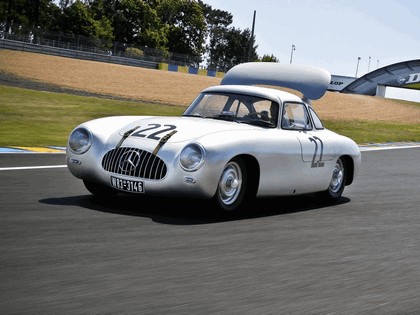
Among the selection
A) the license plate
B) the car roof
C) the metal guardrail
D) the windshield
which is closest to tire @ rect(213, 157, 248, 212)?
the license plate

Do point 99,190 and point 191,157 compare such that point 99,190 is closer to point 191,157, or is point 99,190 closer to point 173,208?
point 173,208

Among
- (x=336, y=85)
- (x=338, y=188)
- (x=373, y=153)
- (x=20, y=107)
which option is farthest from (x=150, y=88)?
(x=336, y=85)

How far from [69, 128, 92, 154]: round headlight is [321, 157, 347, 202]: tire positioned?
309 centimetres

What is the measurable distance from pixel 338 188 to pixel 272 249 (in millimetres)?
3673

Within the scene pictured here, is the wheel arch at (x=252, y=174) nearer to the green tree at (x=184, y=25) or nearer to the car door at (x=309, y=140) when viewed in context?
the car door at (x=309, y=140)

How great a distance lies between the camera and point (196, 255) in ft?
19.6

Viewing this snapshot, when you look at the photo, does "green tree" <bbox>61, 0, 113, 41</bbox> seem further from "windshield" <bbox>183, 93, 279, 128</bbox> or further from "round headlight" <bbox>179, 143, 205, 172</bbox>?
"round headlight" <bbox>179, 143, 205, 172</bbox>

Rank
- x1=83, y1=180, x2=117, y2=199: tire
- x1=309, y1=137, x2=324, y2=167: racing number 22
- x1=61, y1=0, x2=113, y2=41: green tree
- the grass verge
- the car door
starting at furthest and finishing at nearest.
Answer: x1=61, y1=0, x2=113, y2=41: green tree, the grass verge, x1=309, y1=137, x2=324, y2=167: racing number 22, the car door, x1=83, y1=180, x2=117, y2=199: tire

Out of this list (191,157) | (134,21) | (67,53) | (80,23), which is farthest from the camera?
(134,21)

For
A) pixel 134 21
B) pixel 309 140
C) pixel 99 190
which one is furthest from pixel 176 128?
pixel 134 21

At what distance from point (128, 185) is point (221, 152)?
91 centimetres

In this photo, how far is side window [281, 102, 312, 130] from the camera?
9.11 metres

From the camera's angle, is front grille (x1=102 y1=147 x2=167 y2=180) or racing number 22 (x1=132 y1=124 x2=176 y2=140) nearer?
front grille (x1=102 y1=147 x2=167 y2=180)

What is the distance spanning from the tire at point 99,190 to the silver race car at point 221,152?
0.01 m
